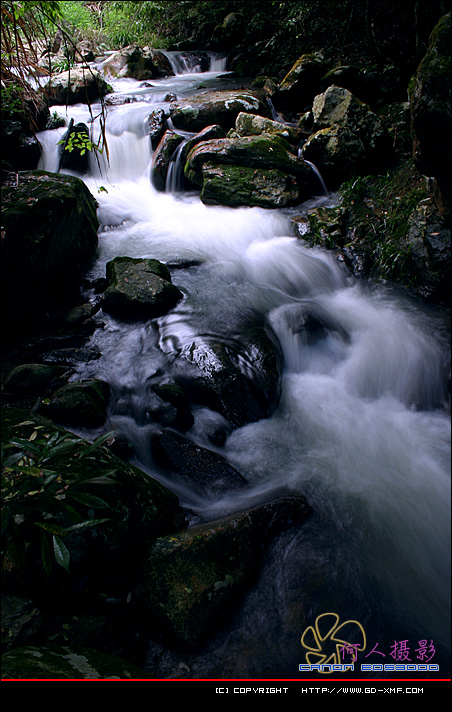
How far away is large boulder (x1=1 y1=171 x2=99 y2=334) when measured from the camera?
4.54m

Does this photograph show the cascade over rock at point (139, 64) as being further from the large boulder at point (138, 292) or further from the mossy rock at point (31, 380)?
the mossy rock at point (31, 380)

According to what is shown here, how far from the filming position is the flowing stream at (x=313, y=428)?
92.0 inches

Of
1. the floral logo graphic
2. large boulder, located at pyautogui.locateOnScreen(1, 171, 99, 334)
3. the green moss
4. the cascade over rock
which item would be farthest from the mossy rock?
the cascade over rock

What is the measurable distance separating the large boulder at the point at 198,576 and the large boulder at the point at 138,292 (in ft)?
9.77

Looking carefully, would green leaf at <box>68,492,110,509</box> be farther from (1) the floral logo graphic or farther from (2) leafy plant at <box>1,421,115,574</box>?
(1) the floral logo graphic

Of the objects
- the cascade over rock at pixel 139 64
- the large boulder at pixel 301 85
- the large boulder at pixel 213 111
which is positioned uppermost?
the cascade over rock at pixel 139 64

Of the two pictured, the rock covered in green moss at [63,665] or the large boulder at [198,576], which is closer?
the rock covered in green moss at [63,665]

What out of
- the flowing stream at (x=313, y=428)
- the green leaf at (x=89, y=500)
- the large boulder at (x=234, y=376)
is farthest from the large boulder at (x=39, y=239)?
the green leaf at (x=89, y=500)

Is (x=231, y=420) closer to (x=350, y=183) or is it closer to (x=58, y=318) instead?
(x=58, y=318)

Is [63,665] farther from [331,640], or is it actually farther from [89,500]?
[331,640]

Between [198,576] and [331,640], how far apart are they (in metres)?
0.83

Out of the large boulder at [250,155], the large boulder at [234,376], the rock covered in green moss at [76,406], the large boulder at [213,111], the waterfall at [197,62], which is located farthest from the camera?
the waterfall at [197,62]

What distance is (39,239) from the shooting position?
4676 mm

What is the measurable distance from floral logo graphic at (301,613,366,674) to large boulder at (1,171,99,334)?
4.40 m
